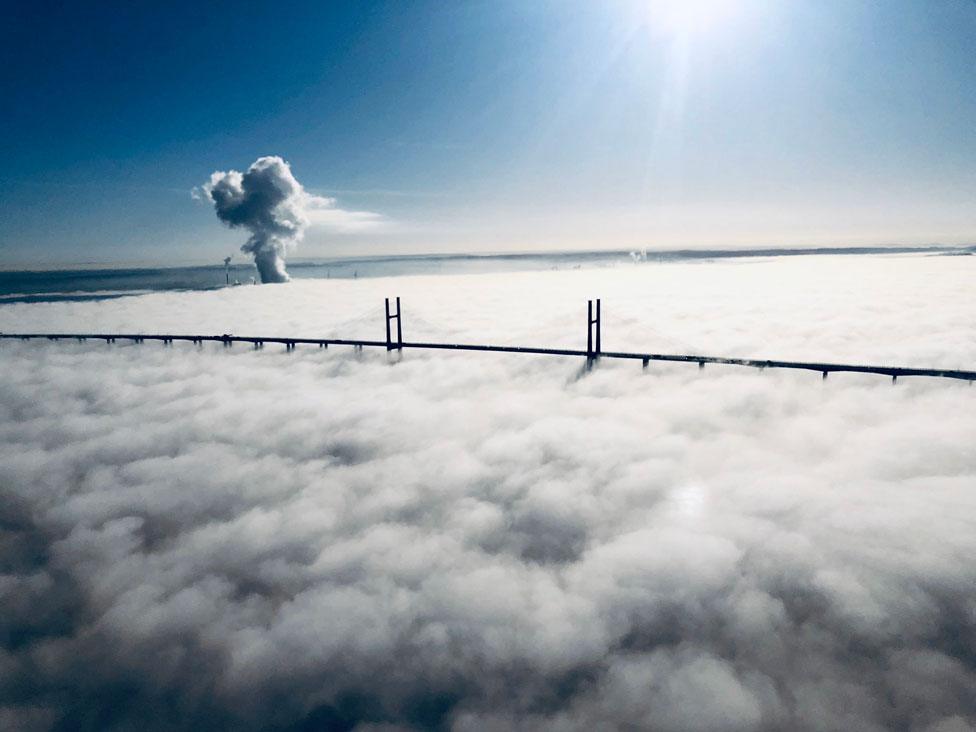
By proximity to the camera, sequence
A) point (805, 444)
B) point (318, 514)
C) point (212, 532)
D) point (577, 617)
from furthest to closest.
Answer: point (805, 444)
point (318, 514)
point (212, 532)
point (577, 617)

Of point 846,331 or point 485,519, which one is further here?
point 846,331

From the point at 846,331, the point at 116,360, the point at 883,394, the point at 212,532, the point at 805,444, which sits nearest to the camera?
the point at 212,532

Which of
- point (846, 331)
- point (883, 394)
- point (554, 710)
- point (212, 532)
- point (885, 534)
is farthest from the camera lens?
point (846, 331)

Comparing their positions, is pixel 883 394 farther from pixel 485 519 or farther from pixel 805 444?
pixel 485 519

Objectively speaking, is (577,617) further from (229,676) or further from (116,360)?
(116,360)

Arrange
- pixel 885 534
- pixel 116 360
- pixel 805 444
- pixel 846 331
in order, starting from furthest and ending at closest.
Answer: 1. pixel 846 331
2. pixel 116 360
3. pixel 805 444
4. pixel 885 534

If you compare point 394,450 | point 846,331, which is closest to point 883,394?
point 846,331

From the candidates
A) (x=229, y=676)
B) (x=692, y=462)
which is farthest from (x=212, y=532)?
(x=692, y=462)

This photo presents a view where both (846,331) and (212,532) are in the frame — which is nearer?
(212,532)

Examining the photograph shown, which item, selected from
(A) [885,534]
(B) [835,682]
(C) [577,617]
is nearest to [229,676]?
(C) [577,617]
